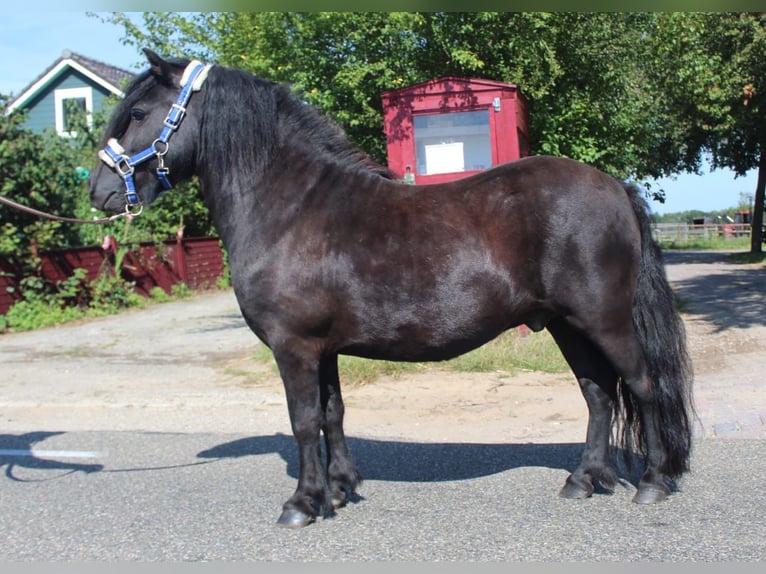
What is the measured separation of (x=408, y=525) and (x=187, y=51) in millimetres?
10422

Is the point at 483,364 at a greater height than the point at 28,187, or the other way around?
the point at 28,187

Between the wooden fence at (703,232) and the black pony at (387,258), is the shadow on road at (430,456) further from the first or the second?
the wooden fence at (703,232)

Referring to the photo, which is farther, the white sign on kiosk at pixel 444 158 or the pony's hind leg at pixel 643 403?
the white sign on kiosk at pixel 444 158

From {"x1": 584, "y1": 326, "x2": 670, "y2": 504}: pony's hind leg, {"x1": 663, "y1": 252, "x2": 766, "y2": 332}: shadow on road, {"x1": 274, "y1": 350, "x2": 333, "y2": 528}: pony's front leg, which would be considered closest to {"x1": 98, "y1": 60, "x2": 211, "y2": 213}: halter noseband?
{"x1": 274, "y1": 350, "x2": 333, "y2": 528}: pony's front leg

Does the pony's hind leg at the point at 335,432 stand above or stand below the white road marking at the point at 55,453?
above

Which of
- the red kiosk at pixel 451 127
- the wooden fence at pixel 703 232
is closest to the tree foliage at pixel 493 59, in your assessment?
the red kiosk at pixel 451 127

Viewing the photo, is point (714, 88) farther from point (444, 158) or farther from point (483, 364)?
point (483, 364)

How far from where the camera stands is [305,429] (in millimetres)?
4293

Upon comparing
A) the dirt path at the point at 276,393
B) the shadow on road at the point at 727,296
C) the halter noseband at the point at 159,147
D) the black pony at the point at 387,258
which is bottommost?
the shadow on road at the point at 727,296

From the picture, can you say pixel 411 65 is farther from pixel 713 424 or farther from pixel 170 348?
pixel 713 424

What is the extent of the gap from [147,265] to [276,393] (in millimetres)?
9602

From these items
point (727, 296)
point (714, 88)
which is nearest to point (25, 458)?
point (727, 296)

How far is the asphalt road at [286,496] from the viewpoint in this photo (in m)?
3.83

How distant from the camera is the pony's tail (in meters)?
4.46
